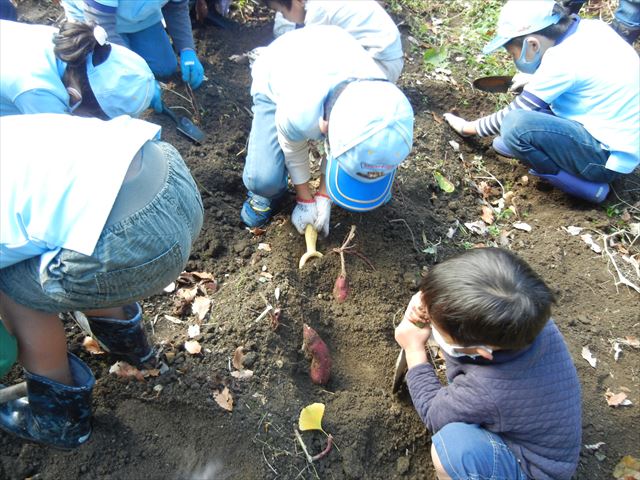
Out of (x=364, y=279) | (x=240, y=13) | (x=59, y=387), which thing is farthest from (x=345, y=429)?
(x=240, y=13)

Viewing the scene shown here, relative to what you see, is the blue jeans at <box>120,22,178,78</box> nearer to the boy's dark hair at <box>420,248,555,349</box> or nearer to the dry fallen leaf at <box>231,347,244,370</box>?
the dry fallen leaf at <box>231,347,244,370</box>

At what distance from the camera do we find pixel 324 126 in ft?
8.00

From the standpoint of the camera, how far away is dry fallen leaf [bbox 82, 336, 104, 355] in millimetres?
2340

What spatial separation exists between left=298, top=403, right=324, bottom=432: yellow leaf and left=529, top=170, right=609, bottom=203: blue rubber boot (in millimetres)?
2317

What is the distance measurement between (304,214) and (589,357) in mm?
1666

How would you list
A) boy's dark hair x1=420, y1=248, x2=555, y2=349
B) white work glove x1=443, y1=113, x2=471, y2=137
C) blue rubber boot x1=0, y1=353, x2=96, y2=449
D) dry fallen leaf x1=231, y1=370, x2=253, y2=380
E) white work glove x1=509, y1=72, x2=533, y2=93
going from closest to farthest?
boy's dark hair x1=420, y1=248, x2=555, y2=349, blue rubber boot x1=0, y1=353, x2=96, y2=449, dry fallen leaf x1=231, y1=370, x2=253, y2=380, white work glove x1=443, y1=113, x2=471, y2=137, white work glove x1=509, y1=72, x2=533, y2=93

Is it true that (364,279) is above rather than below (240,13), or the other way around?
below

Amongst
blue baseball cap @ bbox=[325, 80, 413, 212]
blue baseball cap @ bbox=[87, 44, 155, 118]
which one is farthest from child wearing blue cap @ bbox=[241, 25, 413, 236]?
blue baseball cap @ bbox=[87, 44, 155, 118]

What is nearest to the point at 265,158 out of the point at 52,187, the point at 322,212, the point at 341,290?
the point at 322,212

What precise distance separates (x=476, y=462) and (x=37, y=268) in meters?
1.60

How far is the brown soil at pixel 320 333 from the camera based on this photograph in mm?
2156

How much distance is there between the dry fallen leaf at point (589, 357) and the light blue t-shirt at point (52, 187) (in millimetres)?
2406

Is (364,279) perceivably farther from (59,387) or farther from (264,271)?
(59,387)

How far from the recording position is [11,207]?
149cm
